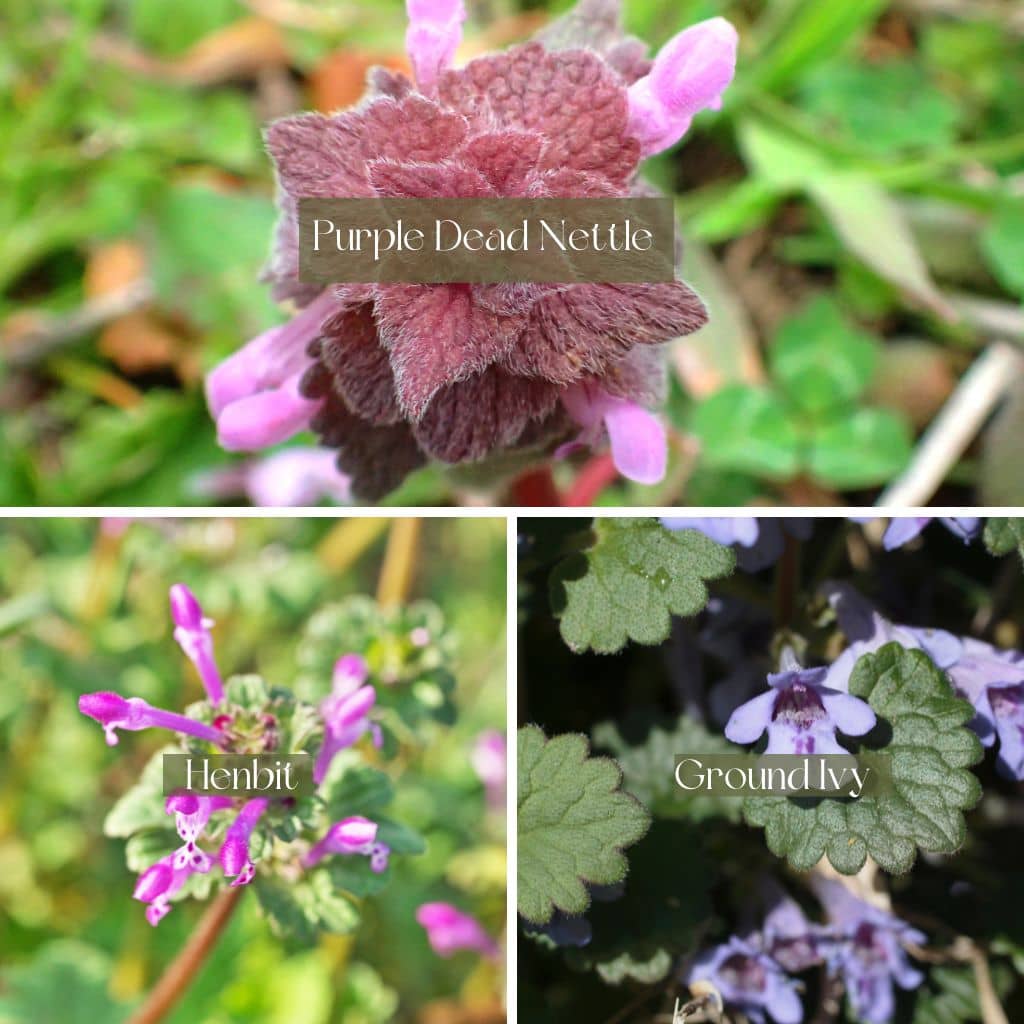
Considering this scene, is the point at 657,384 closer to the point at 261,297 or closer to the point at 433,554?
the point at 433,554

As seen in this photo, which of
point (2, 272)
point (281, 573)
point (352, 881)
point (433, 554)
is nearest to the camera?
point (352, 881)

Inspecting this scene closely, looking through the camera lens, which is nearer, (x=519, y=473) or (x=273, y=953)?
(x=519, y=473)

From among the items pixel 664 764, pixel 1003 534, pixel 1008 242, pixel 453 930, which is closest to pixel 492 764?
pixel 453 930

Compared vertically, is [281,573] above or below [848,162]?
below

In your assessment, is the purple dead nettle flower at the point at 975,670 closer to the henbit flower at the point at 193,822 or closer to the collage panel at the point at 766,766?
the collage panel at the point at 766,766

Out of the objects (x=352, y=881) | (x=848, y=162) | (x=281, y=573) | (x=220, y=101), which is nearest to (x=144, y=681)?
(x=281, y=573)

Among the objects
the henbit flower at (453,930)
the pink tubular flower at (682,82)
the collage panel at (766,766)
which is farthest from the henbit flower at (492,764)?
the pink tubular flower at (682,82)

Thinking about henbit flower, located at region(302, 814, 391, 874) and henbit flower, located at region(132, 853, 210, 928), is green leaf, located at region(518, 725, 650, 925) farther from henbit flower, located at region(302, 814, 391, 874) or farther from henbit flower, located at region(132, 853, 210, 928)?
henbit flower, located at region(132, 853, 210, 928)
